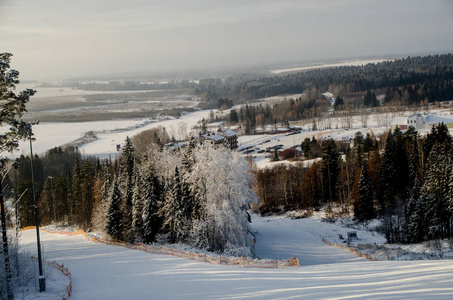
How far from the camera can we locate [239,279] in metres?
18.7

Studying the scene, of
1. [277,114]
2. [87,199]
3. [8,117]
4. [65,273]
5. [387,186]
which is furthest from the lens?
[277,114]

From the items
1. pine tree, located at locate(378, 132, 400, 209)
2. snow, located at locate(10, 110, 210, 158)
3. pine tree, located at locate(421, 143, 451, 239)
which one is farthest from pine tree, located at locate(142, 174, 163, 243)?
snow, located at locate(10, 110, 210, 158)

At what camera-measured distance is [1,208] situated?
15852mm

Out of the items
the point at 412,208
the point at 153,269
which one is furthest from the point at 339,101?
the point at 153,269

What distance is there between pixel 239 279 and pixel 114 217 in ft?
60.4

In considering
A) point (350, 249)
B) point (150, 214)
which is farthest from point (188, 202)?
point (350, 249)

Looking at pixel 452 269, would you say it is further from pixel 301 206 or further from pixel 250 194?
pixel 301 206

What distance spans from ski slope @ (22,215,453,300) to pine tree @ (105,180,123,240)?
5.82m

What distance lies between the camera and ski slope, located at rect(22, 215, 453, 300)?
1557 cm

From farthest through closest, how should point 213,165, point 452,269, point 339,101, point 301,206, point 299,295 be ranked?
point 339,101 → point 301,206 → point 213,165 → point 452,269 → point 299,295

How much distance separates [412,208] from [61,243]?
1224 inches

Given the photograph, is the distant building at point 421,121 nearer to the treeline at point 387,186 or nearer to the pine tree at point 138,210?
the treeline at point 387,186

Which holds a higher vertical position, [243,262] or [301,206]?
[243,262]

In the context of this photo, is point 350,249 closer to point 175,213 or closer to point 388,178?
point 175,213
